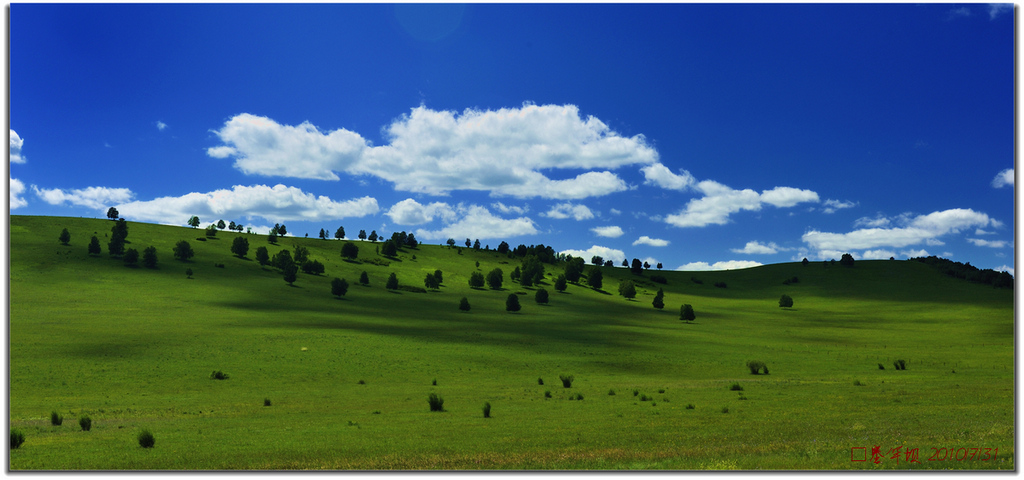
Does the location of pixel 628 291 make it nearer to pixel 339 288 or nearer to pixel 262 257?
pixel 339 288

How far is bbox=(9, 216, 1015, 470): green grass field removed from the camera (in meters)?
19.8

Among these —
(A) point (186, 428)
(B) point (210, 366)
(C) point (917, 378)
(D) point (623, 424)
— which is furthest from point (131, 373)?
(C) point (917, 378)

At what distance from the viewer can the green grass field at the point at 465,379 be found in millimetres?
19812

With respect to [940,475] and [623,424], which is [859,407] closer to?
[623,424]

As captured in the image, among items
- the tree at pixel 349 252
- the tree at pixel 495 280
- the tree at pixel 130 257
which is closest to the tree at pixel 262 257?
the tree at pixel 349 252

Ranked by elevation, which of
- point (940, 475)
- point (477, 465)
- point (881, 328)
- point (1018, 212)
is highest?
point (1018, 212)

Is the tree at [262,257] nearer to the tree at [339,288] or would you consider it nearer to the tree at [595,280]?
the tree at [339,288]

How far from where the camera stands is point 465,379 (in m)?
51.2

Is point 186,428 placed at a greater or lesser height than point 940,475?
lesser

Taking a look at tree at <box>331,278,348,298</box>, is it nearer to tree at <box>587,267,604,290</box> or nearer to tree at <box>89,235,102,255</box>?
tree at <box>89,235,102,255</box>

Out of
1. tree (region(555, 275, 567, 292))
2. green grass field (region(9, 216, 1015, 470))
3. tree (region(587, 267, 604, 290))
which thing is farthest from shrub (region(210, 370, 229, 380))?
tree (region(587, 267, 604, 290))

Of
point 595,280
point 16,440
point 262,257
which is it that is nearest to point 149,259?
point 262,257

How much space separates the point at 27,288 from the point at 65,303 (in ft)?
54.0

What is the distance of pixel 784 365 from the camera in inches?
2405
